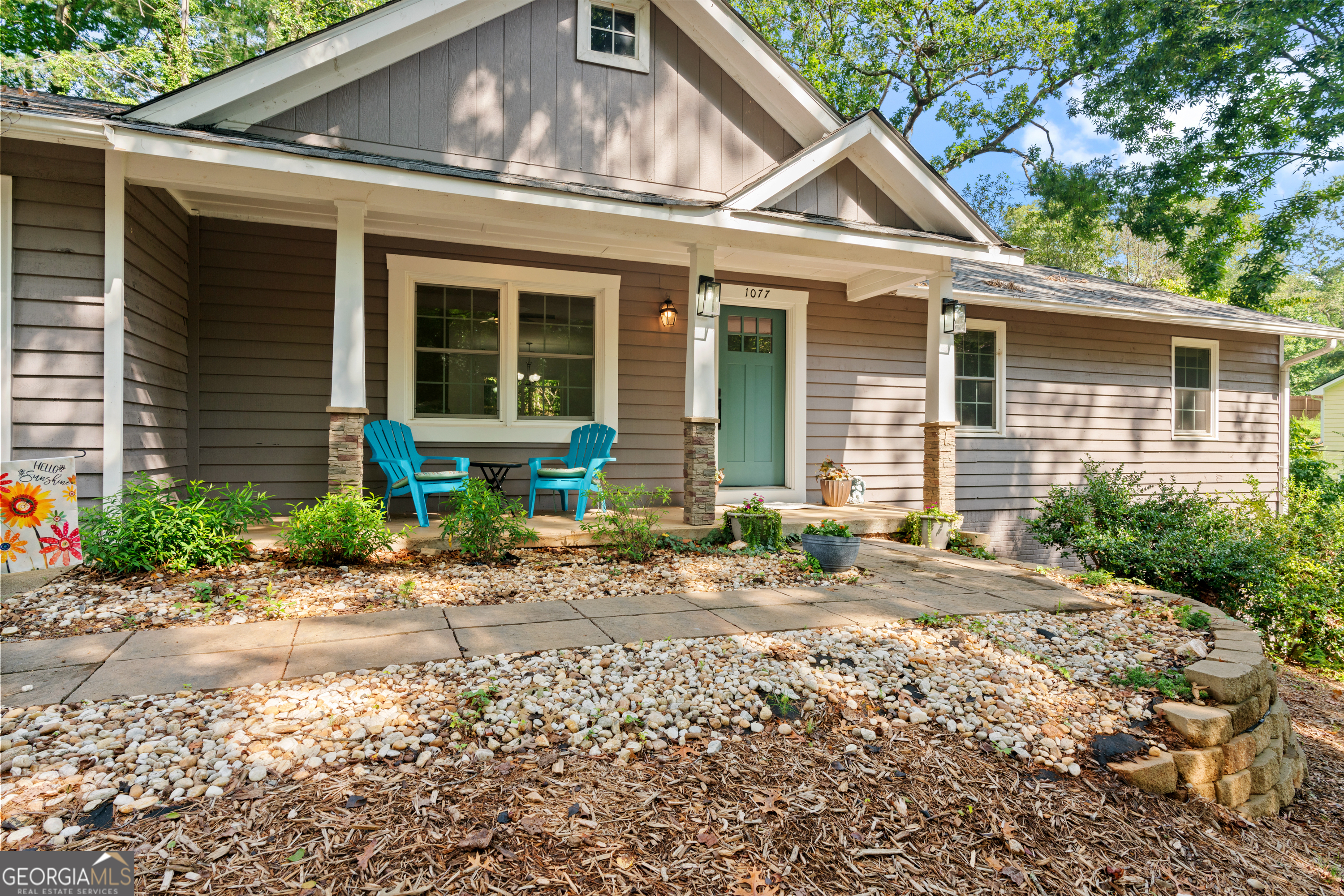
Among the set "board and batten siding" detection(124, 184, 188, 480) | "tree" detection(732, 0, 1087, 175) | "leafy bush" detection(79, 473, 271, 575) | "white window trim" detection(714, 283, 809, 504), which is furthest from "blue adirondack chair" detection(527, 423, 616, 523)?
"tree" detection(732, 0, 1087, 175)

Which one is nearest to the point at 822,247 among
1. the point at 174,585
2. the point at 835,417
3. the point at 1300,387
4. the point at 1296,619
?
the point at 835,417

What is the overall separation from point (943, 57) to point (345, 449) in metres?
13.7

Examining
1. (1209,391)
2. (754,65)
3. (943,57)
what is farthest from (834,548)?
(943,57)

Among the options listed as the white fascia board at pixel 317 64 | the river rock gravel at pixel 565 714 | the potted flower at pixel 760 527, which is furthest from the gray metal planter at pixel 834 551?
the white fascia board at pixel 317 64

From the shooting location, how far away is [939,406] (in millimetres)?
6332

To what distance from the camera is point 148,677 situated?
95.6 inches

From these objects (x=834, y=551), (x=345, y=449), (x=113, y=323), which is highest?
(x=113, y=323)

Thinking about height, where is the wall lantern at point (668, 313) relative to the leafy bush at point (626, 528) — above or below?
above

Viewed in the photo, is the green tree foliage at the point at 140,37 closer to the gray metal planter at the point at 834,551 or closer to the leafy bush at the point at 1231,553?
the gray metal planter at the point at 834,551

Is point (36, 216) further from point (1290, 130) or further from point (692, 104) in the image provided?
point (1290, 130)

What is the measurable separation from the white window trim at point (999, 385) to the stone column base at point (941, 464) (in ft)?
5.79

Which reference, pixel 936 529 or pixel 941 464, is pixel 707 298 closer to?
pixel 941 464

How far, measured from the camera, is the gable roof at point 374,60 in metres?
4.37

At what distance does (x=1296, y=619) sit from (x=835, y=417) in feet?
13.0
